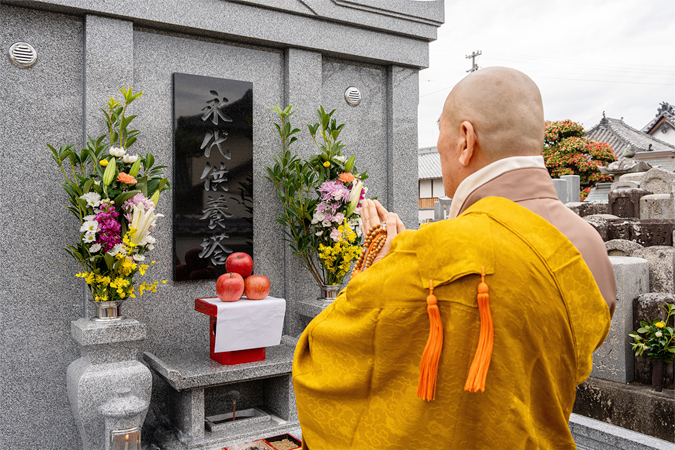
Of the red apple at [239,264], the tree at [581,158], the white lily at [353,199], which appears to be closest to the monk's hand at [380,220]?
the red apple at [239,264]

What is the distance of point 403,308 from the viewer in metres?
1.13

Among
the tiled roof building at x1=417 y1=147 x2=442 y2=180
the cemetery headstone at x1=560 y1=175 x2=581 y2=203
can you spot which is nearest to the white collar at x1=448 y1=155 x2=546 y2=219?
the cemetery headstone at x1=560 y1=175 x2=581 y2=203

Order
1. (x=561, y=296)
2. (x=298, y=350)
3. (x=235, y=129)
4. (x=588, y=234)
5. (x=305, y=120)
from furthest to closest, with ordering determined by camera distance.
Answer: (x=305, y=120), (x=235, y=129), (x=298, y=350), (x=588, y=234), (x=561, y=296)

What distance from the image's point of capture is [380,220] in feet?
5.01

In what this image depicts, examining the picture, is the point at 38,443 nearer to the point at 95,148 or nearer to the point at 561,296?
the point at 95,148

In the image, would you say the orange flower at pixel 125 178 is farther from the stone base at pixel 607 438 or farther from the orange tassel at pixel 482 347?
the stone base at pixel 607 438

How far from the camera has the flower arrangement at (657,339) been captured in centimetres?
383

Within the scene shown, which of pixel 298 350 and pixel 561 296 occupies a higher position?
pixel 561 296

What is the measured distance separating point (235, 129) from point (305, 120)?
2.22 feet

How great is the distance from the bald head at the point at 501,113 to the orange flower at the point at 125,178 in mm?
2559

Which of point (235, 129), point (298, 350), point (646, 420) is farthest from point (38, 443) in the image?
point (646, 420)

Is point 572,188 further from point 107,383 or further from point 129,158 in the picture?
point 107,383

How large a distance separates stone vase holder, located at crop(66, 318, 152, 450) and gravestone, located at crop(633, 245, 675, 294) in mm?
4511

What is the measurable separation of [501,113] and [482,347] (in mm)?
547
